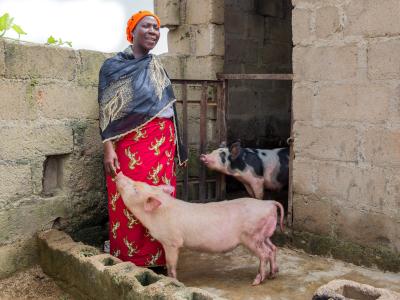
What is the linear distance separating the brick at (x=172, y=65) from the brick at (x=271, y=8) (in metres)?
1.46

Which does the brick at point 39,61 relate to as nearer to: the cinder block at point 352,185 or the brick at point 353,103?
the brick at point 353,103

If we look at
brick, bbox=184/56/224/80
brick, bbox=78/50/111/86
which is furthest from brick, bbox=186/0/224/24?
brick, bbox=78/50/111/86

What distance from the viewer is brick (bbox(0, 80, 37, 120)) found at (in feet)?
12.9

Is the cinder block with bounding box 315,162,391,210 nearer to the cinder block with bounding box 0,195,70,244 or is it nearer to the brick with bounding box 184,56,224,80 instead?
the brick with bounding box 184,56,224,80

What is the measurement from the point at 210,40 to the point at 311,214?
84.3 inches

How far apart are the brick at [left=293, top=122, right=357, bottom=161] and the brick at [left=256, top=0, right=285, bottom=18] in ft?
7.76

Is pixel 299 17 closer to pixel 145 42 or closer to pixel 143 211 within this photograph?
pixel 145 42

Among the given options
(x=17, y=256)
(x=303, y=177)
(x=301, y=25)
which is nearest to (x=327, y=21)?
(x=301, y=25)

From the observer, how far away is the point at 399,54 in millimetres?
3838

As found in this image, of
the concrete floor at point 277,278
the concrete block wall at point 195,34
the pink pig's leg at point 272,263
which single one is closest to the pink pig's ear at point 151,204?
the concrete floor at point 277,278

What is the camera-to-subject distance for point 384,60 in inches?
155

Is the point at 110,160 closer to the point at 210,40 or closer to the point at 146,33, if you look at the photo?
the point at 146,33

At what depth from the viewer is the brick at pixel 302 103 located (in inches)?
176

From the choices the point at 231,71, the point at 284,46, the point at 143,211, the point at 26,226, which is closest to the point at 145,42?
the point at 143,211
